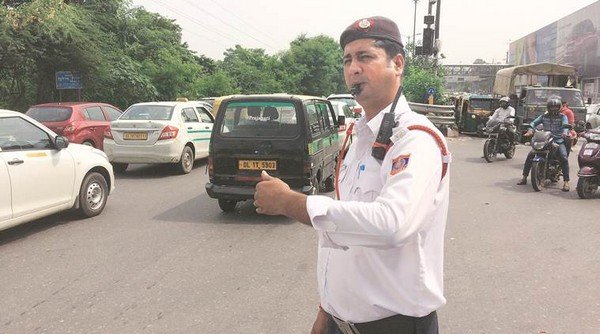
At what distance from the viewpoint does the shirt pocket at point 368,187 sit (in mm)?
1466

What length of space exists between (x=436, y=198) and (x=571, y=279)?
373cm

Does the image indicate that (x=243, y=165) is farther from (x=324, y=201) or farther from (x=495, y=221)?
(x=324, y=201)

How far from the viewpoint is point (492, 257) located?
5055 millimetres

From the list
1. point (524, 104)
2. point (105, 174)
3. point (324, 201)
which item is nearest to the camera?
point (324, 201)

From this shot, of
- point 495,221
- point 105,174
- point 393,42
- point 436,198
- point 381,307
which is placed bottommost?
point 495,221

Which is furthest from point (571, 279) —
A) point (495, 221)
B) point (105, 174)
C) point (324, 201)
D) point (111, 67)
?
point (111, 67)

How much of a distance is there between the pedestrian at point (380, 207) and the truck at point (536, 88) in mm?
10141

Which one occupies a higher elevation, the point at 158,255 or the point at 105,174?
the point at 105,174

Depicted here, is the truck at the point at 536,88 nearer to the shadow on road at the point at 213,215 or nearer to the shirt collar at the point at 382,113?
the shadow on road at the point at 213,215

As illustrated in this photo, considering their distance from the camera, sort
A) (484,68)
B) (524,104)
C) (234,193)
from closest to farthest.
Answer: (234,193)
(524,104)
(484,68)

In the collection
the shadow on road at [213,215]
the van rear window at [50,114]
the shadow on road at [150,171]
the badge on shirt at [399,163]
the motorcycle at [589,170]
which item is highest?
the badge on shirt at [399,163]

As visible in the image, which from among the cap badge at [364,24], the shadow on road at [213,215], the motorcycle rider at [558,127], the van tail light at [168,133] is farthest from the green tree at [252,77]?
the cap badge at [364,24]

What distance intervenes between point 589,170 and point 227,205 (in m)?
5.88

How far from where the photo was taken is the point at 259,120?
265 inches
